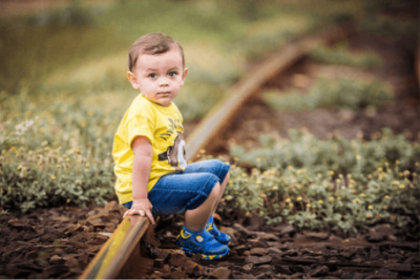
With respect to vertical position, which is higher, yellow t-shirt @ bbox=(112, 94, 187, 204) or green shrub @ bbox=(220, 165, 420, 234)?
yellow t-shirt @ bbox=(112, 94, 187, 204)

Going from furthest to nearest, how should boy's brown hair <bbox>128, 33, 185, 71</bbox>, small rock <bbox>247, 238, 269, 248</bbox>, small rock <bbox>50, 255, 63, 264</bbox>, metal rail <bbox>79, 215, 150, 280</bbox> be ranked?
1. small rock <bbox>247, 238, 269, 248</bbox>
2. boy's brown hair <bbox>128, 33, 185, 71</bbox>
3. small rock <bbox>50, 255, 63, 264</bbox>
4. metal rail <bbox>79, 215, 150, 280</bbox>

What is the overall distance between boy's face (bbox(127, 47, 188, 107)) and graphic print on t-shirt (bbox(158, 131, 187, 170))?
0.96 ft

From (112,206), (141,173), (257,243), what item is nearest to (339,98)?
(257,243)

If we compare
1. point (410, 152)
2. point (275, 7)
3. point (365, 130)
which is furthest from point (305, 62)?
point (275, 7)

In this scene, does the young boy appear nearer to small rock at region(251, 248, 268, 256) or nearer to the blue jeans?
the blue jeans

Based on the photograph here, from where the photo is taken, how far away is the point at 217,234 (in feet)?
8.80

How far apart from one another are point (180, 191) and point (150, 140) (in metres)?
0.38

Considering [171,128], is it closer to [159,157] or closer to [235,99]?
[159,157]

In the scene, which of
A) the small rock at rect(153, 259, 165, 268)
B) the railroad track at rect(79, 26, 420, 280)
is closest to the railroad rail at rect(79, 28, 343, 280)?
the railroad track at rect(79, 26, 420, 280)

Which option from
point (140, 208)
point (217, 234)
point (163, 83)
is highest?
point (163, 83)

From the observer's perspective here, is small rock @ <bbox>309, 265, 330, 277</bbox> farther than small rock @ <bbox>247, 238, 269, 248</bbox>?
No

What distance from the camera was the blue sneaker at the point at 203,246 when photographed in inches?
100

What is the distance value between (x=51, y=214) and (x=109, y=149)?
105cm

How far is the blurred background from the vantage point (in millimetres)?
3447
